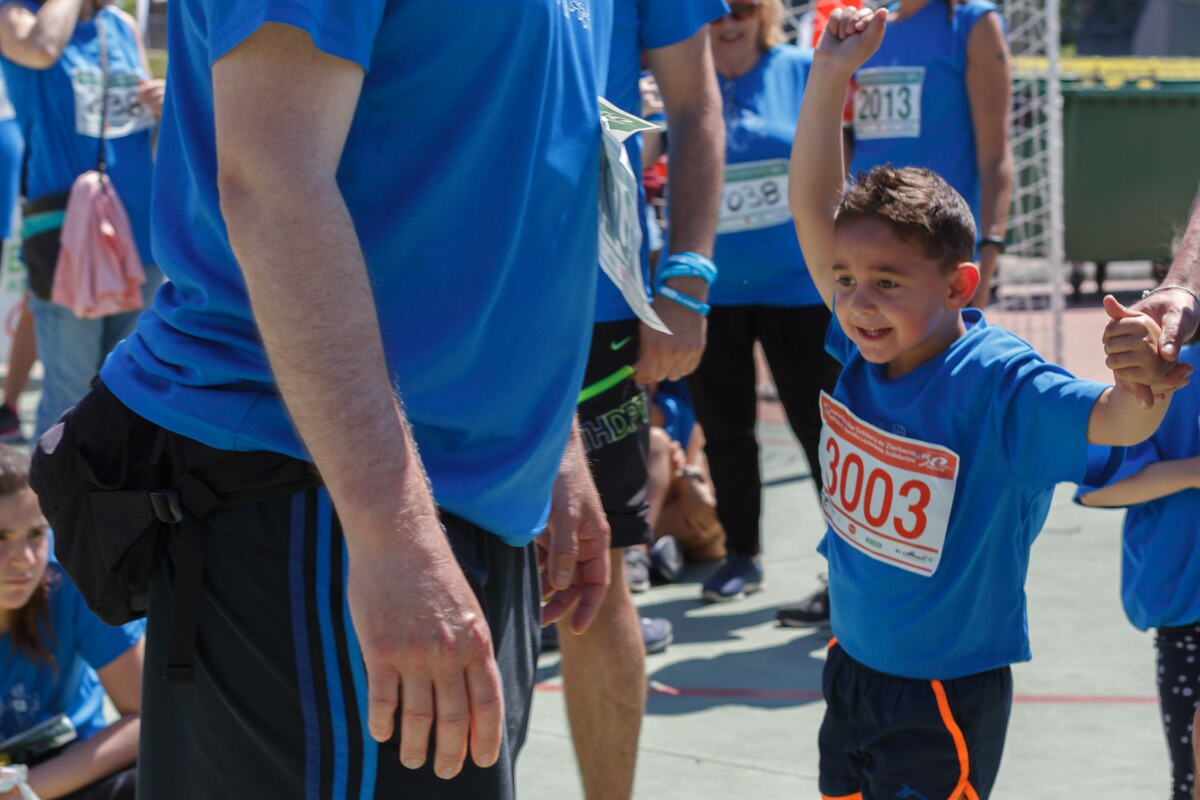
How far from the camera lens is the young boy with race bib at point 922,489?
2.33m

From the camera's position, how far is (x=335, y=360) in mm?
1337

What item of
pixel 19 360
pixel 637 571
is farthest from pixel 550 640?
pixel 19 360

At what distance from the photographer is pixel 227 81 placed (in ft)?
4.48

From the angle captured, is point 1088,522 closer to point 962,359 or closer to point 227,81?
point 962,359

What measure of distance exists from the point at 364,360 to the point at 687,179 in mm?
1713

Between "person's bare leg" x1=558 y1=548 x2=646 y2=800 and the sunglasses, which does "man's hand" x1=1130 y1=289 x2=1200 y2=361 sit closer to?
"person's bare leg" x1=558 y1=548 x2=646 y2=800

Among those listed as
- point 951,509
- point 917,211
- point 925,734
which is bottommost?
point 925,734

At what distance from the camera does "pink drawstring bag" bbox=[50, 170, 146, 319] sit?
16.1 feet

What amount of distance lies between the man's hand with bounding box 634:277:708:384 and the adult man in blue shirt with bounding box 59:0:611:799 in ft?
3.72

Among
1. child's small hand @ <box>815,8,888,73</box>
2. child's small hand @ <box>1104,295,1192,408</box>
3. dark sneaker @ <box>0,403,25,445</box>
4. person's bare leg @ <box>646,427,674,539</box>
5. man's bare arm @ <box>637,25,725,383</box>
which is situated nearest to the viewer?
child's small hand @ <box>1104,295,1192,408</box>

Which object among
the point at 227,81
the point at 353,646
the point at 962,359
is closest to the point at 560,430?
the point at 353,646

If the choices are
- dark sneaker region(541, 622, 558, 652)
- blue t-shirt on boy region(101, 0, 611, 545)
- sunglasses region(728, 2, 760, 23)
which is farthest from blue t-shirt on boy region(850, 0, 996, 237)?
blue t-shirt on boy region(101, 0, 611, 545)

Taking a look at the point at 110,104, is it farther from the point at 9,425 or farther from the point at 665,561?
the point at 665,561

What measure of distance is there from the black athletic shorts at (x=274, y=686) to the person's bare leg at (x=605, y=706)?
48.0 inches
